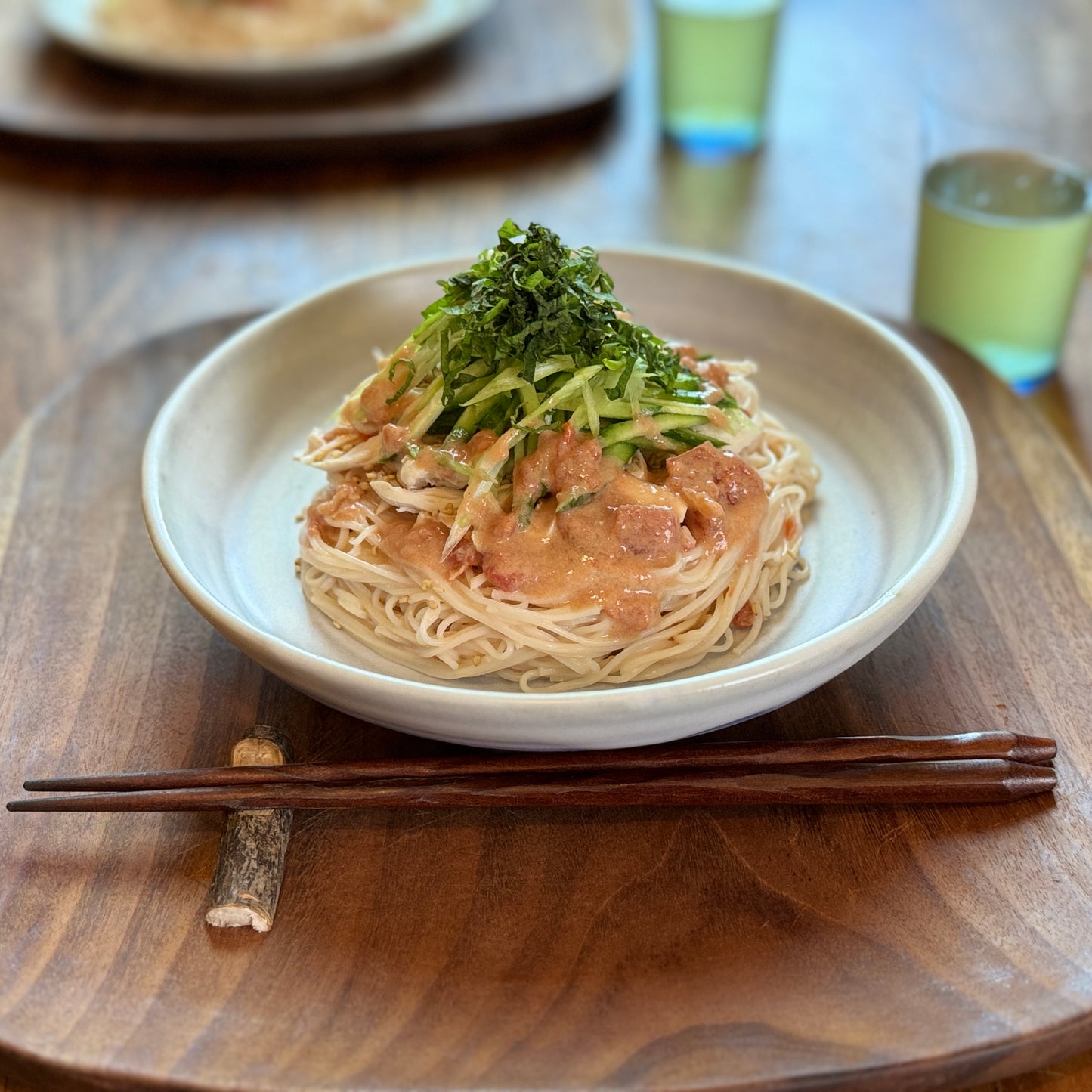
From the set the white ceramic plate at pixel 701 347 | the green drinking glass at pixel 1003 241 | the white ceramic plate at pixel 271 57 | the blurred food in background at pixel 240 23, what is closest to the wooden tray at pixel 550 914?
the white ceramic plate at pixel 701 347

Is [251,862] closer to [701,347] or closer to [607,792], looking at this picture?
[607,792]

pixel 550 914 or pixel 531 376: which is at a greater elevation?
pixel 531 376

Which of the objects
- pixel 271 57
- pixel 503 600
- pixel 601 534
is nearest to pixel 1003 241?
pixel 601 534

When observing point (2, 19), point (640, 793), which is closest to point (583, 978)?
point (640, 793)

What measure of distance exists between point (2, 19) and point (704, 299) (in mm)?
4436

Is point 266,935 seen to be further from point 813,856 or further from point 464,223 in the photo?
point 464,223

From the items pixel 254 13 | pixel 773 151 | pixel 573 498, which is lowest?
pixel 773 151

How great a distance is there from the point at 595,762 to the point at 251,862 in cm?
60

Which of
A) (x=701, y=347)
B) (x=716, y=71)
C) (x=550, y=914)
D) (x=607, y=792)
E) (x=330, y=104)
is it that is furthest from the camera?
(x=330, y=104)

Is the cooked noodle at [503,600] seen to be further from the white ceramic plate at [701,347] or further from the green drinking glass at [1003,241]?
the green drinking glass at [1003,241]

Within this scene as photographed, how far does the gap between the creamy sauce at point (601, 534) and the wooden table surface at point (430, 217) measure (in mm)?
1628

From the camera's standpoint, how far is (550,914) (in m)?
1.95

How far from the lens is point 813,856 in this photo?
2.04m

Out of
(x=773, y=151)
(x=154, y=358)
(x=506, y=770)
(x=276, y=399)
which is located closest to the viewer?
(x=506, y=770)
